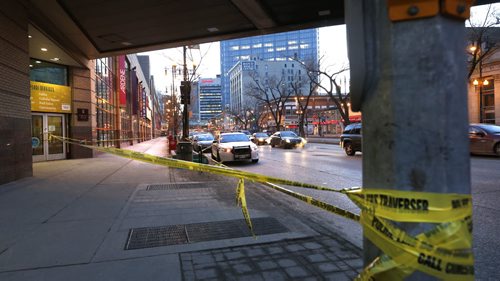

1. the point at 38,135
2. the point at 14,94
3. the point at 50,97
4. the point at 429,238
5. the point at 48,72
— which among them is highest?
the point at 48,72

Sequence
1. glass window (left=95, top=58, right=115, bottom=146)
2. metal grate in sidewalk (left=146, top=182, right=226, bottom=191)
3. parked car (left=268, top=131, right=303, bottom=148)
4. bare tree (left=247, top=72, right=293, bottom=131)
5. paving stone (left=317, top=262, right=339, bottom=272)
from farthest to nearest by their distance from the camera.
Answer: bare tree (left=247, top=72, right=293, bottom=131) < parked car (left=268, top=131, right=303, bottom=148) < glass window (left=95, top=58, right=115, bottom=146) < metal grate in sidewalk (left=146, top=182, right=226, bottom=191) < paving stone (left=317, top=262, right=339, bottom=272)

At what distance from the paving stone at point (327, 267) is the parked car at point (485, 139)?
15957 millimetres

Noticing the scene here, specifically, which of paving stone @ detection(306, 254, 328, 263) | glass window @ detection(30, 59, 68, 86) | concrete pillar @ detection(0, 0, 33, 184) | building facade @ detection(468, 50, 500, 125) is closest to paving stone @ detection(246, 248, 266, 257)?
paving stone @ detection(306, 254, 328, 263)

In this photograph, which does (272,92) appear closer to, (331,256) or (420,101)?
(331,256)

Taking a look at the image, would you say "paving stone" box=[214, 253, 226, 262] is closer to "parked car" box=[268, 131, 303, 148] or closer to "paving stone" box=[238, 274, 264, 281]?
"paving stone" box=[238, 274, 264, 281]

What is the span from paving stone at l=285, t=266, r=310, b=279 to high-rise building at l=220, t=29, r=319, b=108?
116 m

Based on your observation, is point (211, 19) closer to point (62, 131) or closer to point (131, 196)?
A: point (131, 196)

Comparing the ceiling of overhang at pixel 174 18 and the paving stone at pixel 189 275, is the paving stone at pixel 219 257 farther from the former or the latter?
the ceiling of overhang at pixel 174 18

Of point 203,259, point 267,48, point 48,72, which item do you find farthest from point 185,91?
point 267,48

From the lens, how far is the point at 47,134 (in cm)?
1917

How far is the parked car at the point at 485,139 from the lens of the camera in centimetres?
1723

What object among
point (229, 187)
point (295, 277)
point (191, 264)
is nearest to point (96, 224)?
point (191, 264)

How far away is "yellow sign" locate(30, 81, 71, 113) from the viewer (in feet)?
59.8

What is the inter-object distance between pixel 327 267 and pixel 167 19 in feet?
39.7
